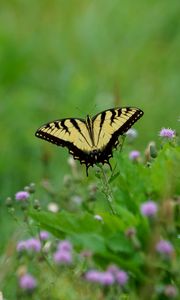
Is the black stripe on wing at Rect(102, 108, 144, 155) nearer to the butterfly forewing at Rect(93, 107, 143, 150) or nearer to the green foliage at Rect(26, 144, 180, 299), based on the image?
the butterfly forewing at Rect(93, 107, 143, 150)

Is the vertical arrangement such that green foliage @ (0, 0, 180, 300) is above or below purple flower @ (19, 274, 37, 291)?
above

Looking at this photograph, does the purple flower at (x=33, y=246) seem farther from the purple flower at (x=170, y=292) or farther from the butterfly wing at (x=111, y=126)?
the butterfly wing at (x=111, y=126)

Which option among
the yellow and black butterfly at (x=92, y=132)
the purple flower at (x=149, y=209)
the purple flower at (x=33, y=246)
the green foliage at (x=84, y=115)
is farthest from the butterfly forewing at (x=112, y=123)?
the purple flower at (x=149, y=209)

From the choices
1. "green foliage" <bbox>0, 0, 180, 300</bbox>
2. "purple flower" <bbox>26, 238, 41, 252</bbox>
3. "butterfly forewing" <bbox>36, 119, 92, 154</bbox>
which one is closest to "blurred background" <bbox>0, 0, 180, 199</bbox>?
"green foliage" <bbox>0, 0, 180, 300</bbox>

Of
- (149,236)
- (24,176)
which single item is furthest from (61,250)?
(24,176)

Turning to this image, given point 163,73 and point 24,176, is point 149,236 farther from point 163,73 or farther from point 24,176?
point 163,73

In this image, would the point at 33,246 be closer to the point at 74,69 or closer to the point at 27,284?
the point at 27,284
